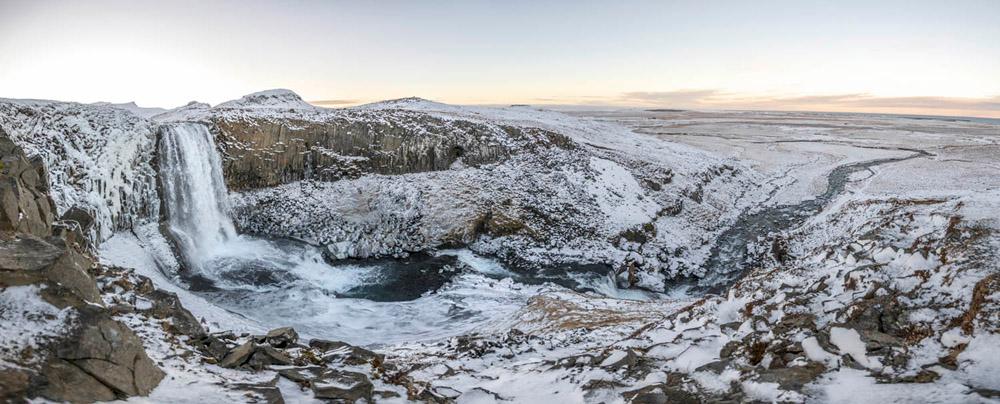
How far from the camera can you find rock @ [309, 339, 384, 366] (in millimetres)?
9344

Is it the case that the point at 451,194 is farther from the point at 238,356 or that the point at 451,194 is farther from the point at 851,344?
the point at 851,344

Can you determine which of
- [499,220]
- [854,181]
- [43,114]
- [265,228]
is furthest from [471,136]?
[854,181]

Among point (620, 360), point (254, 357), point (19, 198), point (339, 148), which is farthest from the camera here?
point (339, 148)

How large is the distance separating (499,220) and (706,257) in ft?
35.9

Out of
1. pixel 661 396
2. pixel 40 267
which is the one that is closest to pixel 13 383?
pixel 40 267

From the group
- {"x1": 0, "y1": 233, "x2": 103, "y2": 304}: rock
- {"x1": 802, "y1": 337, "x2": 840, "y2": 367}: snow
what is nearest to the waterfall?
{"x1": 0, "y1": 233, "x2": 103, "y2": 304}: rock

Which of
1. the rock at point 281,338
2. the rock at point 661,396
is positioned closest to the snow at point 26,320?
the rock at point 281,338

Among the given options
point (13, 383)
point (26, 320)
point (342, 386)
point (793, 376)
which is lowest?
point (342, 386)

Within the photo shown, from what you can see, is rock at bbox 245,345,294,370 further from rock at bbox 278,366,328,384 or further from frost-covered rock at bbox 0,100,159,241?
frost-covered rock at bbox 0,100,159,241

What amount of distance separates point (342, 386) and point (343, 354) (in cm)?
205

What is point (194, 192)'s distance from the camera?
24.0 m

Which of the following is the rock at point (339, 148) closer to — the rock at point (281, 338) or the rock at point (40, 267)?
the rock at point (281, 338)

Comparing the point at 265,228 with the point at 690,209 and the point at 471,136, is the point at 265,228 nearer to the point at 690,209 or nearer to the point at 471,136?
the point at 471,136

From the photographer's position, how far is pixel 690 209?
31.9 m
